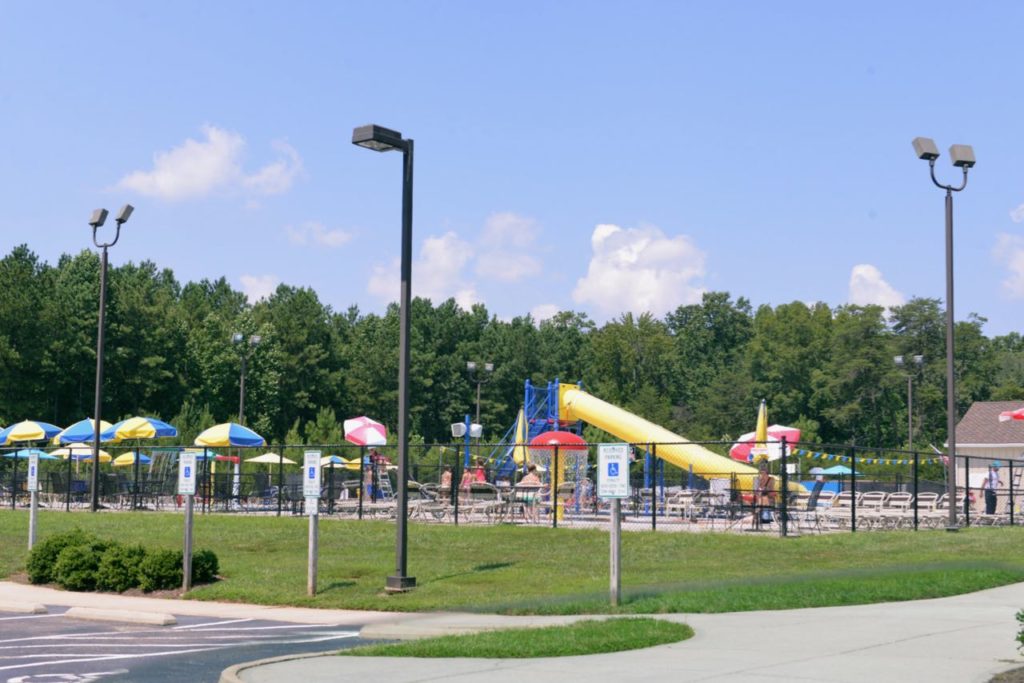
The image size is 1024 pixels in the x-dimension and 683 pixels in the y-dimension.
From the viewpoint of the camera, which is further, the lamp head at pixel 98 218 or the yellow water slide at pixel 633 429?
the yellow water slide at pixel 633 429

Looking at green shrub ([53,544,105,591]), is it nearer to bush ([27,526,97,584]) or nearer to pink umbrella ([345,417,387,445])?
bush ([27,526,97,584])

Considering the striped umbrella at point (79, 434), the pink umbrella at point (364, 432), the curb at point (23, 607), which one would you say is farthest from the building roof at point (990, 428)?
the curb at point (23, 607)

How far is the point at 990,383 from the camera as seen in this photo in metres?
112

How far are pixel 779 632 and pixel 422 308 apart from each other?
349 ft

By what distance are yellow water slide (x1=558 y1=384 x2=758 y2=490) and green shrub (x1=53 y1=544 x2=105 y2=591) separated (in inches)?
939

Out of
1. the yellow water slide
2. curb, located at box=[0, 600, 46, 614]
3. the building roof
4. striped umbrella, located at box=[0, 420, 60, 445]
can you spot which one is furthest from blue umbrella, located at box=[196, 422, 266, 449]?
the building roof

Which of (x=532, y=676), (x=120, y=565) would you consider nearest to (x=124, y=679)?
(x=532, y=676)

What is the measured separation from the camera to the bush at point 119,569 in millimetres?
21016

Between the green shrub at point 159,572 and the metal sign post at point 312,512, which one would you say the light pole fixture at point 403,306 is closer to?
the metal sign post at point 312,512

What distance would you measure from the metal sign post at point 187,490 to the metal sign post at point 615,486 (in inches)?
286

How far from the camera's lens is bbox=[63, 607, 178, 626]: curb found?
16.8m

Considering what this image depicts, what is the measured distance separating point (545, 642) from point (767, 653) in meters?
2.13

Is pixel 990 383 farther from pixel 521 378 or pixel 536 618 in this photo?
pixel 536 618

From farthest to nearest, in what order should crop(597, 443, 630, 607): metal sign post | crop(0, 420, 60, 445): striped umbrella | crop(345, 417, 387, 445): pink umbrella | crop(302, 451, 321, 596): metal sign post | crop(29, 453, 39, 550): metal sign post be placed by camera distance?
crop(0, 420, 60, 445): striped umbrella, crop(345, 417, 387, 445): pink umbrella, crop(29, 453, 39, 550): metal sign post, crop(302, 451, 321, 596): metal sign post, crop(597, 443, 630, 607): metal sign post
